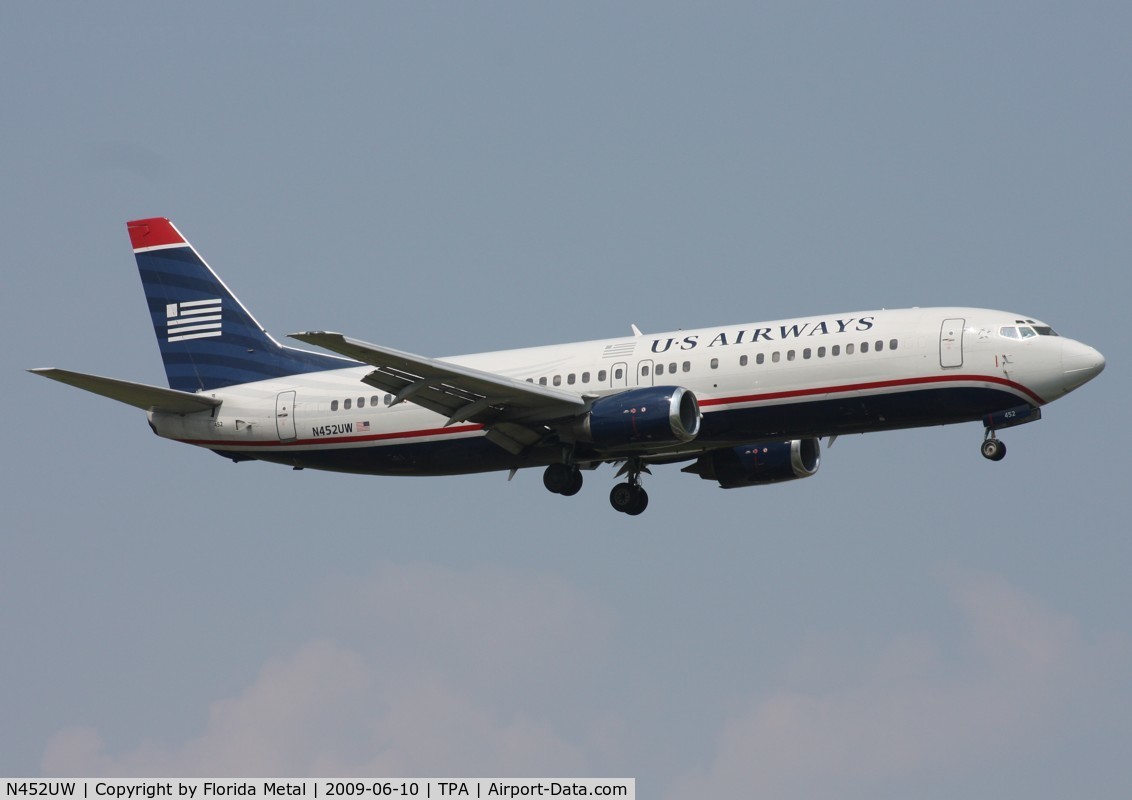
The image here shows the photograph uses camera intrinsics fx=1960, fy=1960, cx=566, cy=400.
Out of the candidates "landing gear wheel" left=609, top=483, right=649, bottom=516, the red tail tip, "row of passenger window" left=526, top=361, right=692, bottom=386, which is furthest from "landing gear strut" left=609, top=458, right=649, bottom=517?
the red tail tip

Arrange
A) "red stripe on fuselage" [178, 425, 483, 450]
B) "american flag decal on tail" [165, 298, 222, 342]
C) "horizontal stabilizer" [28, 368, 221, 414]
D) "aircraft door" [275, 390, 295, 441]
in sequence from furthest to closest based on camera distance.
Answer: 1. "american flag decal on tail" [165, 298, 222, 342]
2. "aircraft door" [275, 390, 295, 441]
3. "red stripe on fuselage" [178, 425, 483, 450]
4. "horizontal stabilizer" [28, 368, 221, 414]

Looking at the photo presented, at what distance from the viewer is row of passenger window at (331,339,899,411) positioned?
48.0 meters

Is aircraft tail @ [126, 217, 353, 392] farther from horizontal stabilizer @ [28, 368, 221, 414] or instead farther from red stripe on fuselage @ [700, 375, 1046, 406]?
red stripe on fuselage @ [700, 375, 1046, 406]

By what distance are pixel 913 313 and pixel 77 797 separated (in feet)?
75.9

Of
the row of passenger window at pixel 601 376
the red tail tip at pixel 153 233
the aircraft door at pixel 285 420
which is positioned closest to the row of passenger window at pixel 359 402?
the aircraft door at pixel 285 420

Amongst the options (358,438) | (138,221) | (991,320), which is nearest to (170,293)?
(138,221)

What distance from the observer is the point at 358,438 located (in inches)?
2104

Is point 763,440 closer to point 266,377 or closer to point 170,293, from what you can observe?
point 266,377

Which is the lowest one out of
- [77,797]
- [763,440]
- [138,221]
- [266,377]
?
[77,797]

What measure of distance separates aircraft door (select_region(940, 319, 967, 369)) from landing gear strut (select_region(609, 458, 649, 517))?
32.2 feet

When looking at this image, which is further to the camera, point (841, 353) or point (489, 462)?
point (489, 462)

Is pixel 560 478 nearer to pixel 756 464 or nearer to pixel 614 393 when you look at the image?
pixel 614 393

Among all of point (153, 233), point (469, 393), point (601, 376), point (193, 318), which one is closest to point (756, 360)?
point (601, 376)

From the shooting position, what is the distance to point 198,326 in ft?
190
